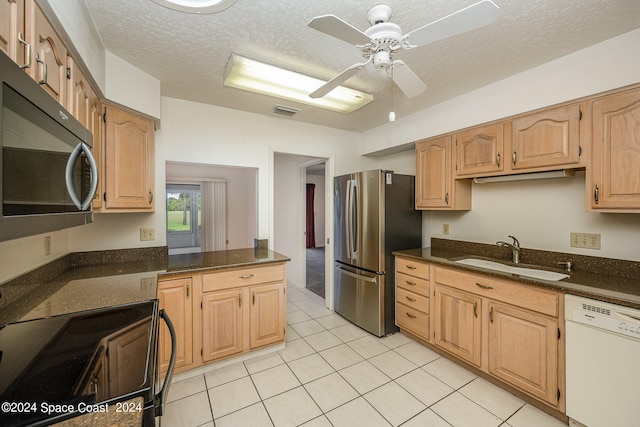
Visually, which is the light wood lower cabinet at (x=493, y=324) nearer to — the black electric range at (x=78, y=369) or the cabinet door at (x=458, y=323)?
the cabinet door at (x=458, y=323)

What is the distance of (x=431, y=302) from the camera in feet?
7.97

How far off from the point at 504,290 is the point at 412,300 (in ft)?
2.91

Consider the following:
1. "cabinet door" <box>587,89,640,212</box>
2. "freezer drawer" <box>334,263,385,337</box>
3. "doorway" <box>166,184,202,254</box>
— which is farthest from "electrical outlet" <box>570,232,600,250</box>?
"doorway" <box>166,184,202,254</box>

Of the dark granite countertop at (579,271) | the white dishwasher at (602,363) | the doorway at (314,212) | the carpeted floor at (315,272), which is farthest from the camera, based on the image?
the doorway at (314,212)

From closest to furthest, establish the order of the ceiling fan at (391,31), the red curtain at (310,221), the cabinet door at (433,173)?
the ceiling fan at (391,31)
the cabinet door at (433,173)
the red curtain at (310,221)

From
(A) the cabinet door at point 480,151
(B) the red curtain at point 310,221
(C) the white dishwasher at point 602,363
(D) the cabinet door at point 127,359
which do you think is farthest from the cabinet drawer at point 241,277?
(B) the red curtain at point 310,221

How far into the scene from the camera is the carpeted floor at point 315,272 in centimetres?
436

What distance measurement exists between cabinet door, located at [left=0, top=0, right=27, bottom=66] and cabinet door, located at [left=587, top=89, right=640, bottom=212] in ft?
9.34

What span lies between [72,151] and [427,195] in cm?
272

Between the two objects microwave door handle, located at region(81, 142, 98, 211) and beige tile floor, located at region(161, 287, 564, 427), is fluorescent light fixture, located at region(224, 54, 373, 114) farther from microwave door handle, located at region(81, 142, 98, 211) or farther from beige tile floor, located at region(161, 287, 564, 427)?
beige tile floor, located at region(161, 287, 564, 427)

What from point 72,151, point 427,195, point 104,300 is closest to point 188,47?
point 72,151

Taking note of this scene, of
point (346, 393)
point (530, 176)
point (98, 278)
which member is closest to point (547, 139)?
point (530, 176)

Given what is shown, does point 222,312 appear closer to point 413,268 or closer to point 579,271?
point 413,268

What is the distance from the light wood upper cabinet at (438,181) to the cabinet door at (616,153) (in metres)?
0.95
